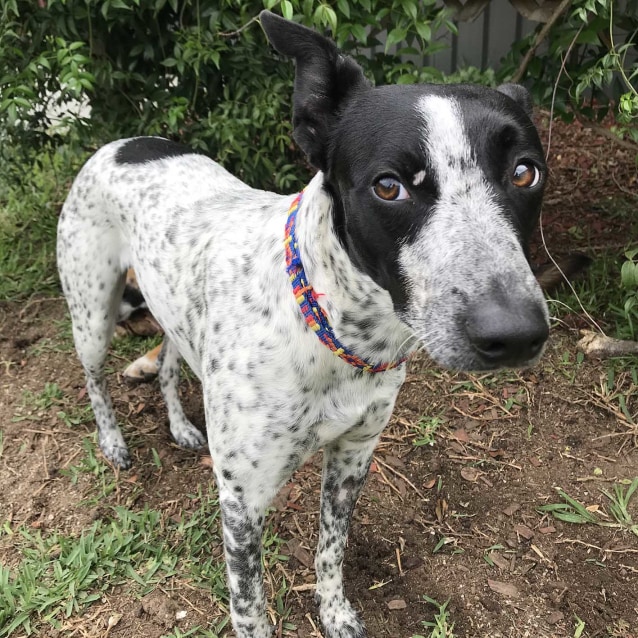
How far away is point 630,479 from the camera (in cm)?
308

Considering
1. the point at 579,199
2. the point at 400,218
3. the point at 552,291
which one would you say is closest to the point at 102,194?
the point at 400,218

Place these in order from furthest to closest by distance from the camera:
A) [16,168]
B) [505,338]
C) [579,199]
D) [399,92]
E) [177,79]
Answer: [579,199] → [16,168] → [177,79] → [399,92] → [505,338]

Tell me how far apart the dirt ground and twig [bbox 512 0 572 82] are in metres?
1.47

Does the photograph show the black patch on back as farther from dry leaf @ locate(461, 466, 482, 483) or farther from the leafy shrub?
dry leaf @ locate(461, 466, 482, 483)

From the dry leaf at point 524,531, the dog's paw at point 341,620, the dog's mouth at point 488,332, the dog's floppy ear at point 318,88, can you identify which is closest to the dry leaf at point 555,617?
the dry leaf at point 524,531

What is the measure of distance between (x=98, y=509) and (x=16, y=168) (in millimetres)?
2712

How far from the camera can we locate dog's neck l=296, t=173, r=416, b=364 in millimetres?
1814

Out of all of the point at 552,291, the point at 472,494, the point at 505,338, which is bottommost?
the point at 472,494


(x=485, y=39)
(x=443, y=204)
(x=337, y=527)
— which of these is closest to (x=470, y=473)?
(x=337, y=527)

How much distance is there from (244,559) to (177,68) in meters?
2.78

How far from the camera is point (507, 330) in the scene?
1365 mm

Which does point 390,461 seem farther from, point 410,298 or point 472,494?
point 410,298

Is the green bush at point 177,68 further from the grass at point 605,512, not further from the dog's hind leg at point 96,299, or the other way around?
the grass at point 605,512

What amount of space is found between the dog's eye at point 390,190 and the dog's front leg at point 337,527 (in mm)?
1011
